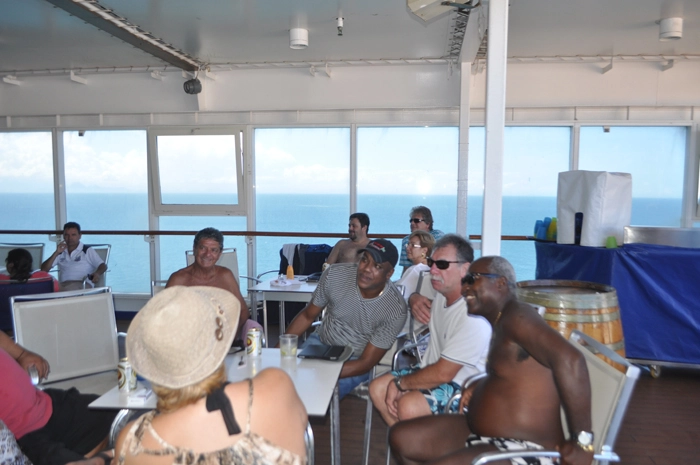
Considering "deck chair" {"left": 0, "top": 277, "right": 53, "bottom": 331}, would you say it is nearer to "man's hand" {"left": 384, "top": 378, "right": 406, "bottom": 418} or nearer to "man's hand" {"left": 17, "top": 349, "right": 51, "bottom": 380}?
"man's hand" {"left": 17, "top": 349, "right": 51, "bottom": 380}

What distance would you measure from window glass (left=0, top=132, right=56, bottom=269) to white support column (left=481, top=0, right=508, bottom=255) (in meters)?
6.48

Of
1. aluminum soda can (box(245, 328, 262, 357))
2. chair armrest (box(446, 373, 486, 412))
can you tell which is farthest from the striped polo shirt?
aluminum soda can (box(245, 328, 262, 357))

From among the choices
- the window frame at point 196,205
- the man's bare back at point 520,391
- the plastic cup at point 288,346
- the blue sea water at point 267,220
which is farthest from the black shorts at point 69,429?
the window frame at point 196,205

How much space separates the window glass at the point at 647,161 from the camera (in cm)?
657

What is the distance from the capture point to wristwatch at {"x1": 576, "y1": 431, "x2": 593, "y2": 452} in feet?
5.50

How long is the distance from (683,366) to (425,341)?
243 centimetres

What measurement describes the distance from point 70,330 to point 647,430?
3.53m

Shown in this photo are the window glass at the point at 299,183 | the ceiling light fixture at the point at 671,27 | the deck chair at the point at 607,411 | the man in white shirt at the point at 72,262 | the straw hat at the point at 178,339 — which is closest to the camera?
the straw hat at the point at 178,339

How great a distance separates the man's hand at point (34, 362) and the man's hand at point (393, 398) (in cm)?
164

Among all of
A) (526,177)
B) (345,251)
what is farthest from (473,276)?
(526,177)

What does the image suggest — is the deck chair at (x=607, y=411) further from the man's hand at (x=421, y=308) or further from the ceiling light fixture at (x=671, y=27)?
the ceiling light fixture at (x=671, y=27)

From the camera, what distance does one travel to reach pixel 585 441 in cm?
167

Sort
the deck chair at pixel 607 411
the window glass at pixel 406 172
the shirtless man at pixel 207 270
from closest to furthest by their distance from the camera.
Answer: the deck chair at pixel 607 411, the shirtless man at pixel 207 270, the window glass at pixel 406 172

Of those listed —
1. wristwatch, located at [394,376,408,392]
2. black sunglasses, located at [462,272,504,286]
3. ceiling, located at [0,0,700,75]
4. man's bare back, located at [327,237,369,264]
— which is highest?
ceiling, located at [0,0,700,75]
